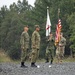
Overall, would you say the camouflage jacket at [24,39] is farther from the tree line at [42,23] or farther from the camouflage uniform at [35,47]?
the tree line at [42,23]

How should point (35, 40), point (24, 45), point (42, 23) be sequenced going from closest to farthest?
point (24, 45), point (35, 40), point (42, 23)

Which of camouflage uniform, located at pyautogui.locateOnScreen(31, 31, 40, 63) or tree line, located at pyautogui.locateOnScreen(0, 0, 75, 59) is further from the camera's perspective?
tree line, located at pyautogui.locateOnScreen(0, 0, 75, 59)

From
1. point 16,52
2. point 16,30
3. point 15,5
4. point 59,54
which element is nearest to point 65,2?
point 16,52

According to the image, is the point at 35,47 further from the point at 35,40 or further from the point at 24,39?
the point at 24,39

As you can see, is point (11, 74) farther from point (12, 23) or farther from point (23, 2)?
point (23, 2)

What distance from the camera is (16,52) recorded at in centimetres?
6912

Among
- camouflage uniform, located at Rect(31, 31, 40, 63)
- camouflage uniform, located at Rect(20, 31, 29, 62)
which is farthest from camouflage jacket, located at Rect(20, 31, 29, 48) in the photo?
camouflage uniform, located at Rect(31, 31, 40, 63)

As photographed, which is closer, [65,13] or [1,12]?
[65,13]

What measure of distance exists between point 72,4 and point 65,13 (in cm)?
218

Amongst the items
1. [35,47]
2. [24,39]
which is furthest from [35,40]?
[24,39]

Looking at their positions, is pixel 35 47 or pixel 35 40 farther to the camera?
pixel 35 40

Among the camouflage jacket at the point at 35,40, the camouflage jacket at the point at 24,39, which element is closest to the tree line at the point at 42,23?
the camouflage jacket at the point at 35,40

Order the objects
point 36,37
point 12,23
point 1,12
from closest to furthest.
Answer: point 36,37, point 12,23, point 1,12

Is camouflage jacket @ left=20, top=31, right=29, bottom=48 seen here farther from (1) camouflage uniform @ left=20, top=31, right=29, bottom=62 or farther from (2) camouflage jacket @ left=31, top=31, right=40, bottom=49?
(2) camouflage jacket @ left=31, top=31, right=40, bottom=49
